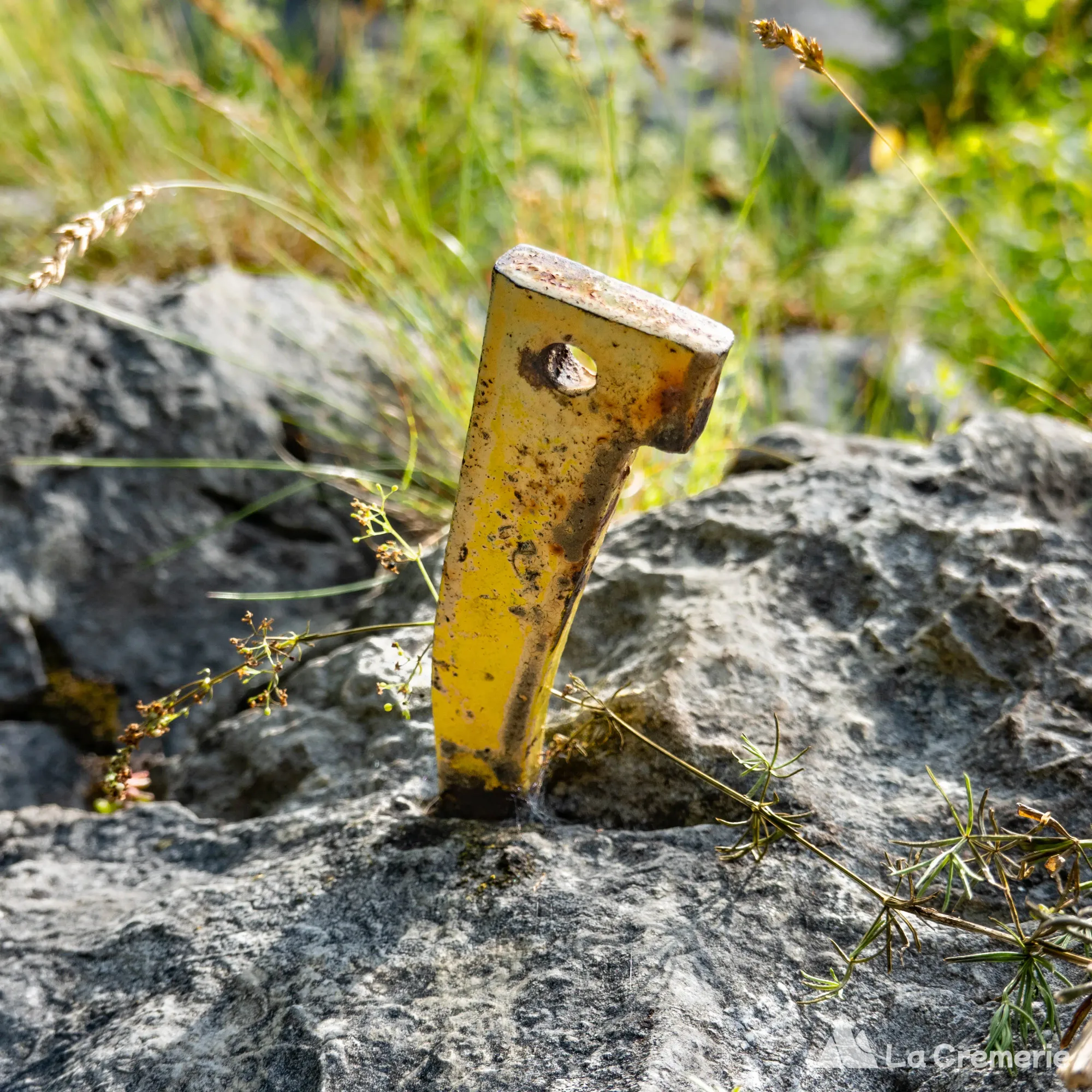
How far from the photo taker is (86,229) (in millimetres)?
1270

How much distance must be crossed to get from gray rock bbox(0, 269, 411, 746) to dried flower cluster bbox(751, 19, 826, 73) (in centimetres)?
126

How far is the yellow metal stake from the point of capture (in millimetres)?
993

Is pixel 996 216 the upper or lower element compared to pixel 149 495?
upper

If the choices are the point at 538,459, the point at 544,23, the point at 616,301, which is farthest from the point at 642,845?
the point at 544,23

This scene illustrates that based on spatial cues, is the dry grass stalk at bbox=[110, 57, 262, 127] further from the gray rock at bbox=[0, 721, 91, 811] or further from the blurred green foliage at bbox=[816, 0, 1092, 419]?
the blurred green foliage at bbox=[816, 0, 1092, 419]

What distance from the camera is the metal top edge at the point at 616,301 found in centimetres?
97

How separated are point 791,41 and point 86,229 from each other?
1.02 m

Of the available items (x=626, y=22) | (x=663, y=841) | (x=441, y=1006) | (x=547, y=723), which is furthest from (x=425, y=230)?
(x=441, y=1006)

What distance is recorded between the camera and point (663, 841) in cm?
133

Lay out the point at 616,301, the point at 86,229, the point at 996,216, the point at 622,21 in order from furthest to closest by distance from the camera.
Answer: the point at 996,216 < the point at 622,21 < the point at 86,229 < the point at 616,301

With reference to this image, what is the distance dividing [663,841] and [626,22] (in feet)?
5.18

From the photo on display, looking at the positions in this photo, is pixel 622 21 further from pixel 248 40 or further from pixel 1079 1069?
pixel 1079 1069

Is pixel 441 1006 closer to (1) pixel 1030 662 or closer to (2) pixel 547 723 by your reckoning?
(2) pixel 547 723

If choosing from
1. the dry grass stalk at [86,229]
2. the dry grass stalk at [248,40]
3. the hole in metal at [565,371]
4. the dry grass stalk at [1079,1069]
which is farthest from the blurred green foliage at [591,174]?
the dry grass stalk at [1079,1069]
